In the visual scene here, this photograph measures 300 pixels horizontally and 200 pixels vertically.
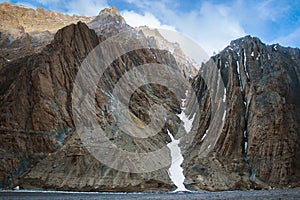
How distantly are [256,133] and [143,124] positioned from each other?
77.5 ft

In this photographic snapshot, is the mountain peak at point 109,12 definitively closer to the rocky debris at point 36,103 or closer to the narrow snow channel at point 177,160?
the narrow snow channel at point 177,160

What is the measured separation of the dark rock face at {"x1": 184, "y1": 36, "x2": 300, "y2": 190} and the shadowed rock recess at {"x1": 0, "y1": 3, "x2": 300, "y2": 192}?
0.56ft

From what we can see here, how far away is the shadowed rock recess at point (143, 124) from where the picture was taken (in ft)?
160

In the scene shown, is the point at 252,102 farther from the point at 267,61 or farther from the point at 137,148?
the point at 137,148

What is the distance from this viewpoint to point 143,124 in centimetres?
6744

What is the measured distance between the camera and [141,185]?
159 ft

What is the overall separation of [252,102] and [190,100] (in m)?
31.3

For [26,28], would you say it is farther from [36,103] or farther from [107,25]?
[36,103]

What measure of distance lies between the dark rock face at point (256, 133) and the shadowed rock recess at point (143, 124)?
0.56 feet

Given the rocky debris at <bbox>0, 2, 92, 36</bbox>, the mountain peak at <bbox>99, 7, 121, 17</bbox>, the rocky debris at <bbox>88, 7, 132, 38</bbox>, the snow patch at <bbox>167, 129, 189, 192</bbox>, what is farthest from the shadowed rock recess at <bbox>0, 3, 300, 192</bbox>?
the mountain peak at <bbox>99, 7, 121, 17</bbox>

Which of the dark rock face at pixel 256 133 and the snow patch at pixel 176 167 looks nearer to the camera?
the dark rock face at pixel 256 133

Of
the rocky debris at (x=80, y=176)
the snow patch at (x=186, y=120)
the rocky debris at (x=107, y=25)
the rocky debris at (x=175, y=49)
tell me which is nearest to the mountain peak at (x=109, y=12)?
the rocky debris at (x=107, y=25)

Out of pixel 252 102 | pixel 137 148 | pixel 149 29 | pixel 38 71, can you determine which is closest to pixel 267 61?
pixel 252 102

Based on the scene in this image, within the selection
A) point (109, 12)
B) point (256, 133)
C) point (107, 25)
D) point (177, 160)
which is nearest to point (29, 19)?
point (107, 25)
